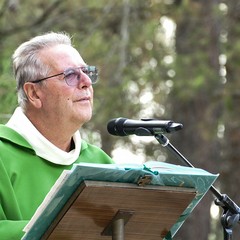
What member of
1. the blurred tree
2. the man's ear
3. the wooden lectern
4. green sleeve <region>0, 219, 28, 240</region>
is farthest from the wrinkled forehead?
the blurred tree

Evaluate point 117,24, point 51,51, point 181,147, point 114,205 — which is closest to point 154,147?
point 181,147

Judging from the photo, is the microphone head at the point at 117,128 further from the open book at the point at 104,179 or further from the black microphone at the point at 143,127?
the open book at the point at 104,179

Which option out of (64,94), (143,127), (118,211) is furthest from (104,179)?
(64,94)

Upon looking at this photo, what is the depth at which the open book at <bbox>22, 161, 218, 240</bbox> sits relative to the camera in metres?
4.30

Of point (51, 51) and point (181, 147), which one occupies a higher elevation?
point (181, 147)

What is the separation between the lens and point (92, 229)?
15.1 feet

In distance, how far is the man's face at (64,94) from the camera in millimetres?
5430

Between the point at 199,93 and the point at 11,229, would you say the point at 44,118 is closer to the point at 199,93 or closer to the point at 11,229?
the point at 11,229

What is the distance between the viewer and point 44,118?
18.1 ft

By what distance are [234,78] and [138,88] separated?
5.09ft

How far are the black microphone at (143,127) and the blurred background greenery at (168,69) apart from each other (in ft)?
26.5

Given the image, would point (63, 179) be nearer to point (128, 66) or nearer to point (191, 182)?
point (191, 182)

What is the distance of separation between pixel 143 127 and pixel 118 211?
0.54 meters

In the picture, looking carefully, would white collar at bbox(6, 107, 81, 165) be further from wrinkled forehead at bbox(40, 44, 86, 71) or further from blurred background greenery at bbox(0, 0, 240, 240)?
blurred background greenery at bbox(0, 0, 240, 240)
